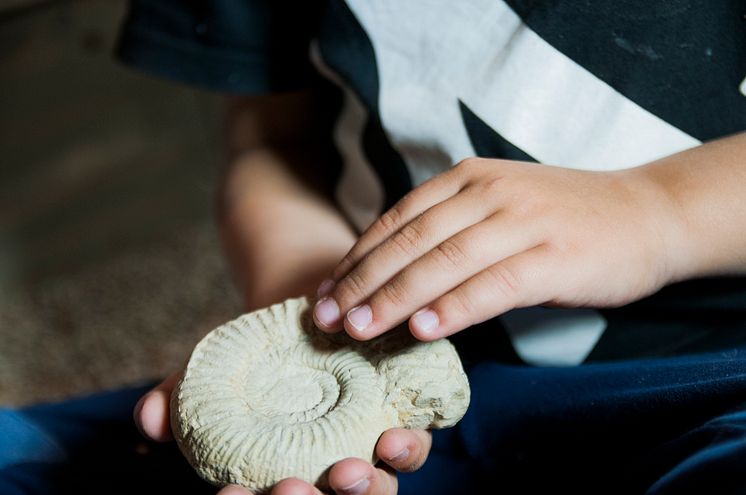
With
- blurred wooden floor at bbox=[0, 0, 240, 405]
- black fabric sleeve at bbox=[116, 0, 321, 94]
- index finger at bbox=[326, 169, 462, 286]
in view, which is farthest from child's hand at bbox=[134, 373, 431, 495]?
blurred wooden floor at bbox=[0, 0, 240, 405]

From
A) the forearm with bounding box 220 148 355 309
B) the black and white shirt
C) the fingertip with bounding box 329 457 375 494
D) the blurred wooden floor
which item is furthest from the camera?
the blurred wooden floor

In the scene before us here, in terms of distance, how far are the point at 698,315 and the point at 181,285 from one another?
103 cm

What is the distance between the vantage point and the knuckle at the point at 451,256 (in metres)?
0.43

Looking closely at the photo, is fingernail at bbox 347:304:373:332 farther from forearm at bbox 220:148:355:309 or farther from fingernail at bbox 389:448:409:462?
forearm at bbox 220:148:355:309

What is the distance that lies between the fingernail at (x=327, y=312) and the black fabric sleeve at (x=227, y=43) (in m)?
0.34

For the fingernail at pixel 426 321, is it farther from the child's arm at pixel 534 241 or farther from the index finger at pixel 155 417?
the index finger at pixel 155 417

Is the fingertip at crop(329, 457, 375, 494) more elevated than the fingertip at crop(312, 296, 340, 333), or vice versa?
the fingertip at crop(312, 296, 340, 333)

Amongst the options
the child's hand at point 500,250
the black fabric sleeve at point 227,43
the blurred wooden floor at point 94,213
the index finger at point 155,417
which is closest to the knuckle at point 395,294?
the child's hand at point 500,250

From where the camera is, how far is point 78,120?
146 centimetres

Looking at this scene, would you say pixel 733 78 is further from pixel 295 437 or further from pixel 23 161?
pixel 23 161

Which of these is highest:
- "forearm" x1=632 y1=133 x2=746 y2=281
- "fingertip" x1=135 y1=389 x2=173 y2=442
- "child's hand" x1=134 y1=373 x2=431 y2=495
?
"forearm" x1=632 y1=133 x2=746 y2=281

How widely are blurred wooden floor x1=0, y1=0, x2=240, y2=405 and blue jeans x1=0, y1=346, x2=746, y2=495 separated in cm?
69

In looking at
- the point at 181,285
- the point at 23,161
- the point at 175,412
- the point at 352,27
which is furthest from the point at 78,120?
the point at 175,412

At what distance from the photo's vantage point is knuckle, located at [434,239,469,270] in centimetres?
43
